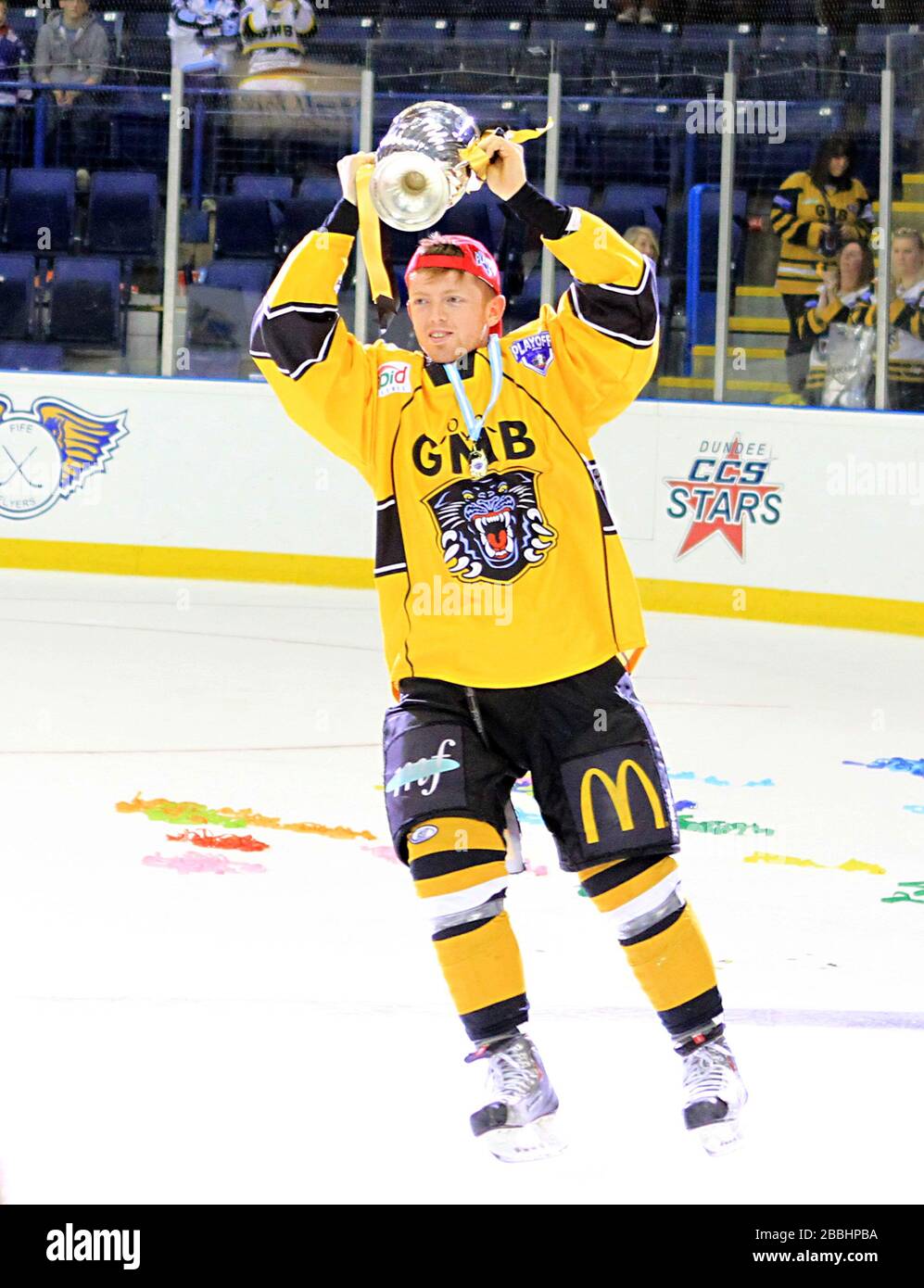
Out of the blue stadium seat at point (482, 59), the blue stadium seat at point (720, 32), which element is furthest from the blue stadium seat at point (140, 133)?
the blue stadium seat at point (720, 32)

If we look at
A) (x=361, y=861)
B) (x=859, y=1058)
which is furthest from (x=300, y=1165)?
A: (x=361, y=861)

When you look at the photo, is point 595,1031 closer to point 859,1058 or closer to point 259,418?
point 859,1058

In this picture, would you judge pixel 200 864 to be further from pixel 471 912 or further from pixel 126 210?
pixel 126 210

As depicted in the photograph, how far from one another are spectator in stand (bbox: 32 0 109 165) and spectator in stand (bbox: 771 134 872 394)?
12.2 feet

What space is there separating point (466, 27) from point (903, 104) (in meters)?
3.52

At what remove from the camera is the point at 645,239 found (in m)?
9.23

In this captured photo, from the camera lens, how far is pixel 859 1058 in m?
3.31

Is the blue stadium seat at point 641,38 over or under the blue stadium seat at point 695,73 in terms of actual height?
over

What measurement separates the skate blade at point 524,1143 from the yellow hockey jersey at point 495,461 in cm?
68

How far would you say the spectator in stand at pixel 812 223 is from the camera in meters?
8.79

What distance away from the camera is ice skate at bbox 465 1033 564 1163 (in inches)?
111

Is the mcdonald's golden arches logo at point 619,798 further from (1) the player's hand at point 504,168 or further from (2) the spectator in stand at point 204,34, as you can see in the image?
(2) the spectator in stand at point 204,34

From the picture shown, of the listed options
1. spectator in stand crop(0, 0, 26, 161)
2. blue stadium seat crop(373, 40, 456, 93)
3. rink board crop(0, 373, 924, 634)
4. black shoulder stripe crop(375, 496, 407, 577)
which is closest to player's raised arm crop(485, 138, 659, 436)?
black shoulder stripe crop(375, 496, 407, 577)

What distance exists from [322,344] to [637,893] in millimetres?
1009
